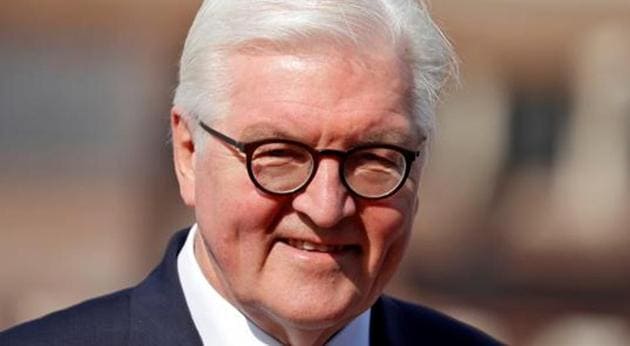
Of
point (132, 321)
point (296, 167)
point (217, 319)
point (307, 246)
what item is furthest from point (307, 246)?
point (132, 321)

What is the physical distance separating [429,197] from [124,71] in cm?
147

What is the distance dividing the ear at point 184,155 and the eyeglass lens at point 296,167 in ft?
0.54

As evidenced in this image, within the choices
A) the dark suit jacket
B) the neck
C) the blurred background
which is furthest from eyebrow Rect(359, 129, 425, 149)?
the blurred background

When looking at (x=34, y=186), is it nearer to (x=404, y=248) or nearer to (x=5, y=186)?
(x=5, y=186)

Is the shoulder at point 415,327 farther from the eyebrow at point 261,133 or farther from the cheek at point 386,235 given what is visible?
the eyebrow at point 261,133

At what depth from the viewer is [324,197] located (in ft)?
7.35

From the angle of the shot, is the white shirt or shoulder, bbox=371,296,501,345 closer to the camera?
the white shirt

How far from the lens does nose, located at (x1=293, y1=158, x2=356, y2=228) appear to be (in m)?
2.24

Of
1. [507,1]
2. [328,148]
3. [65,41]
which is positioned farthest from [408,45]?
[507,1]

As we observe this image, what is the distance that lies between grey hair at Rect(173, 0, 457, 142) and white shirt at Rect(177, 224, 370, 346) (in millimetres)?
237

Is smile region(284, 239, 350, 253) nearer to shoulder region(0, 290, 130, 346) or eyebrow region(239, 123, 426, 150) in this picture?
eyebrow region(239, 123, 426, 150)

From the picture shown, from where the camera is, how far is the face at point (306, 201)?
2250mm

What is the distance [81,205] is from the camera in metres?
7.71

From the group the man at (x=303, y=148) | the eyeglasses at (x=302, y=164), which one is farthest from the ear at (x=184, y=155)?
the eyeglasses at (x=302, y=164)
